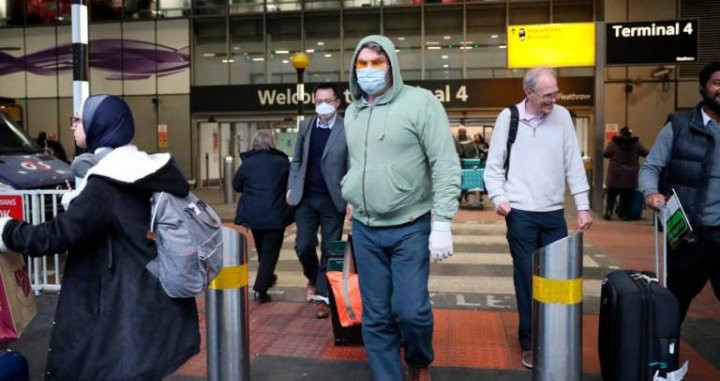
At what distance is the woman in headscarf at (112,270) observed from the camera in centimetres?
247

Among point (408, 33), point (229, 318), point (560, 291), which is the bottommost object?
point (229, 318)

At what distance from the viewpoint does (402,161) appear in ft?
11.8

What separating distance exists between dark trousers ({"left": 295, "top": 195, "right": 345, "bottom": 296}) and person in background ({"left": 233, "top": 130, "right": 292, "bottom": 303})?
420 millimetres

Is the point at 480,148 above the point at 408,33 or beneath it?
beneath

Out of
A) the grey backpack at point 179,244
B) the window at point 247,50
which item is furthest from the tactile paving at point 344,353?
the window at point 247,50

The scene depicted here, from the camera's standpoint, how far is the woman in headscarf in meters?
2.47

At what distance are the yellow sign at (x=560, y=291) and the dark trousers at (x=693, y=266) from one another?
2.60 feet

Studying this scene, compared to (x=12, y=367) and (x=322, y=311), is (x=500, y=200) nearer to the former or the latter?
(x=322, y=311)

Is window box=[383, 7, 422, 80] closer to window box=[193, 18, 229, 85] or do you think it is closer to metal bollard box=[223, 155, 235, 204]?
window box=[193, 18, 229, 85]

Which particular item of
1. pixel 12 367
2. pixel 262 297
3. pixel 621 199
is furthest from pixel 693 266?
pixel 621 199

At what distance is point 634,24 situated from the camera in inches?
556

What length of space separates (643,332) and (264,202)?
142 inches

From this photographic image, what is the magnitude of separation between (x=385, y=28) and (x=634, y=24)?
35.1 ft

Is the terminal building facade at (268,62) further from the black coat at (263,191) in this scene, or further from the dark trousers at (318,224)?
the dark trousers at (318,224)
